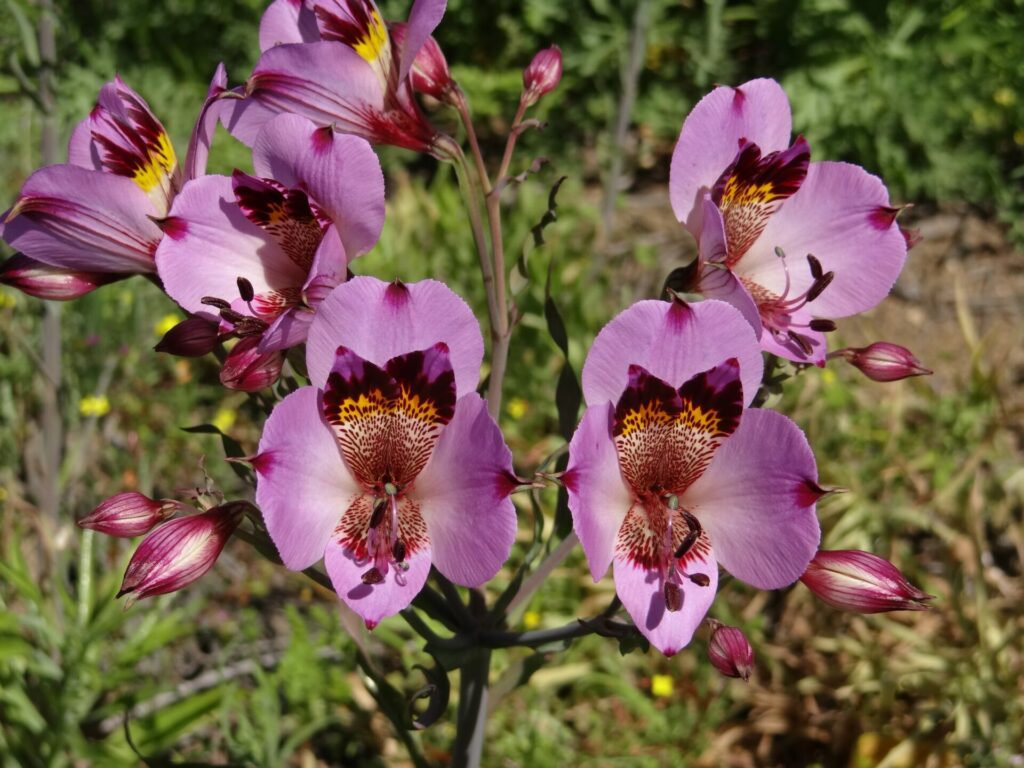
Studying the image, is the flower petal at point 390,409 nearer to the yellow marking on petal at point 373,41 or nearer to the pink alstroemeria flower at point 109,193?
the pink alstroemeria flower at point 109,193

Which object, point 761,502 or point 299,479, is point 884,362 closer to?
point 761,502

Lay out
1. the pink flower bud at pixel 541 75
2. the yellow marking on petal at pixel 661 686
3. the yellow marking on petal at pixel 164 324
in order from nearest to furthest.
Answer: the pink flower bud at pixel 541 75
the yellow marking on petal at pixel 661 686
the yellow marking on petal at pixel 164 324

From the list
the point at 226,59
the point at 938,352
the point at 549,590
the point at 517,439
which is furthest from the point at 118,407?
the point at 938,352

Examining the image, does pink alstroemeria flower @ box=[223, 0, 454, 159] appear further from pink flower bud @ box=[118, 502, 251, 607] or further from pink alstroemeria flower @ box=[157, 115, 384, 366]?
pink flower bud @ box=[118, 502, 251, 607]

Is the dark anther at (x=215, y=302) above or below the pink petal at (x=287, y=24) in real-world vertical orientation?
below

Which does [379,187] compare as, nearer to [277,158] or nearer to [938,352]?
[277,158]

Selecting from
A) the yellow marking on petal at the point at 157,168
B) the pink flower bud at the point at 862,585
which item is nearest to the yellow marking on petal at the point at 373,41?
the yellow marking on petal at the point at 157,168

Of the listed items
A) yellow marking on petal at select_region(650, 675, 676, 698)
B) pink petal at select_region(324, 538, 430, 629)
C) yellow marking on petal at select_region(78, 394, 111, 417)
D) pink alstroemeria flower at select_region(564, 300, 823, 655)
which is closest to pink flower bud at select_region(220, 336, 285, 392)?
pink petal at select_region(324, 538, 430, 629)
